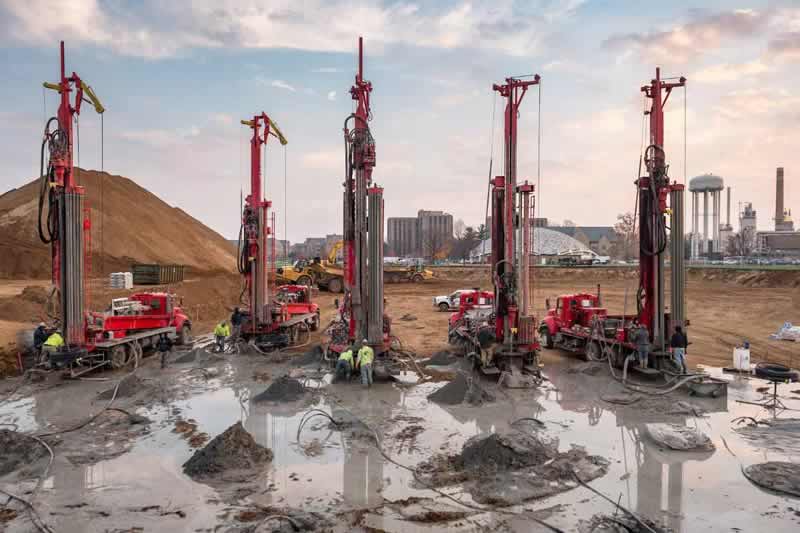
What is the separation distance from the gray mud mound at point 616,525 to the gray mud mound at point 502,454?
5.82 feet

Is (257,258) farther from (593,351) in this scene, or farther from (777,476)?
(777,476)

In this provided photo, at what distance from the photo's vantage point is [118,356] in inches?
688

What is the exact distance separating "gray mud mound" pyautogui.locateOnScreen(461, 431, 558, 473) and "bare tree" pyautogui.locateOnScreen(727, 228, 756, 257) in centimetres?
10607

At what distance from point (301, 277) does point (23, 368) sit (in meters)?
27.7

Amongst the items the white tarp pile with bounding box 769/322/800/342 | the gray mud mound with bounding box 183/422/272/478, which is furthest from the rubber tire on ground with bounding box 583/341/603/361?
the gray mud mound with bounding box 183/422/272/478

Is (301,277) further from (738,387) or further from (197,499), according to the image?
(197,499)

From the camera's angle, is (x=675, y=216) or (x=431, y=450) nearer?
(x=431, y=450)

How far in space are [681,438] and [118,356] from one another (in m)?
15.5

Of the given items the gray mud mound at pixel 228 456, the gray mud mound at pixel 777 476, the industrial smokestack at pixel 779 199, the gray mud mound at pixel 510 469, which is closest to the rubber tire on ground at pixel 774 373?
the gray mud mound at pixel 777 476

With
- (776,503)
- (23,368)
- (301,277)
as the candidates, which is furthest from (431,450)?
(301,277)

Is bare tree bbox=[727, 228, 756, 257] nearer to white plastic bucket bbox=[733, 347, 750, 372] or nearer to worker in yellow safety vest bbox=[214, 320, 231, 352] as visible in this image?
white plastic bucket bbox=[733, 347, 750, 372]

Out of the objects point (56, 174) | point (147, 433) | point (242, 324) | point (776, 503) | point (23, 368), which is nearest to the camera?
point (776, 503)

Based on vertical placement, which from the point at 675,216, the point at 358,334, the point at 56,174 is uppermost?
the point at 56,174

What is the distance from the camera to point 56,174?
15578 millimetres
